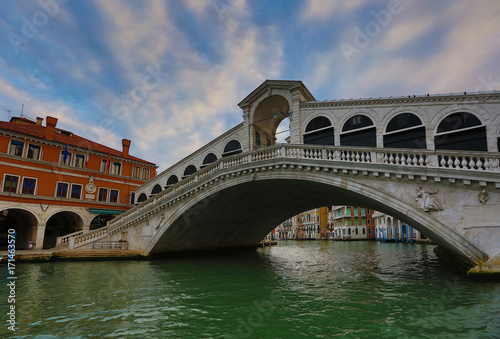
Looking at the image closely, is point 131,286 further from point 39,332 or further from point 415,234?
point 415,234

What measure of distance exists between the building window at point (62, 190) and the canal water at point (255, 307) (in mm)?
14015

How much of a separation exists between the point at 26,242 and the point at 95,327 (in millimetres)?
23062

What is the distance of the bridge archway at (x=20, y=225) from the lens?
901 inches

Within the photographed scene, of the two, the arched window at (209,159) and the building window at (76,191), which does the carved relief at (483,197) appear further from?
the building window at (76,191)

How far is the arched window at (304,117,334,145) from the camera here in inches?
681

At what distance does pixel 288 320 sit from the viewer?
6.45m

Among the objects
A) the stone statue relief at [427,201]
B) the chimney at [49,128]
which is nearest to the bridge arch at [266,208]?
the stone statue relief at [427,201]

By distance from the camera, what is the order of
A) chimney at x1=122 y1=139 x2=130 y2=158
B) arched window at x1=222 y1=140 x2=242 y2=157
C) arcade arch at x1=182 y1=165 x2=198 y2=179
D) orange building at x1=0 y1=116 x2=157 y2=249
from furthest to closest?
chimney at x1=122 y1=139 x2=130 y2=158
arcade arch at x1=182 y1=165 x2=198 y2=179
orange building at x1=0 y1=116 x2=157 y2=249
arched window at x1=222 y1=140 x2=242 y2=157

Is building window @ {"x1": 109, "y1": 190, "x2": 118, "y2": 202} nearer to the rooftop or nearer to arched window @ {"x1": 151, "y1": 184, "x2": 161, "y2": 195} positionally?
the rooftop

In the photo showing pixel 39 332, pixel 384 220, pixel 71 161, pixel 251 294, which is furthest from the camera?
pixel 384 220

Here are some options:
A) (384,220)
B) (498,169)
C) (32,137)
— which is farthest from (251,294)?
(384,220)

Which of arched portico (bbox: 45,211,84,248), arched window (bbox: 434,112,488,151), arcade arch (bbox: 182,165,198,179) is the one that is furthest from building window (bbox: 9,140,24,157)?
arched window (bbox: 434,112,488,151)

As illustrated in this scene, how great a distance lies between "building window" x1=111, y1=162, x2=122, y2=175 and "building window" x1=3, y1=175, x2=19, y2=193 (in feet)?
25.2

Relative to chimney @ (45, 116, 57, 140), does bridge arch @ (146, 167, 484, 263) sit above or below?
below
